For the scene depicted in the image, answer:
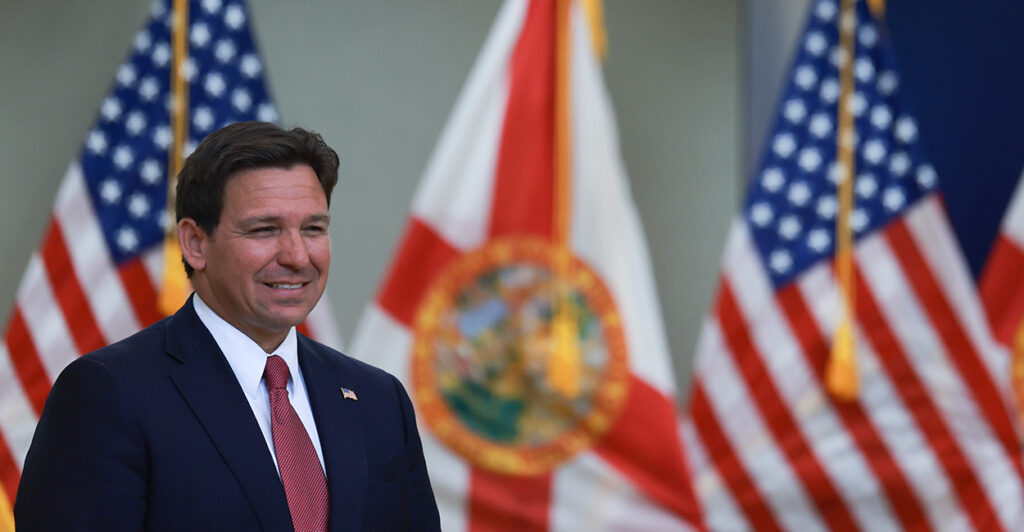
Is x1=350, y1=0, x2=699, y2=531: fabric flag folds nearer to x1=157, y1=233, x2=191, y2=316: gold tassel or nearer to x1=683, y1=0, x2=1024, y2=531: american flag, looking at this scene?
x1=683, y1=0, x2=1024, y2=531: american flag

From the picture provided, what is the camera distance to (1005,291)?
337 centimetres

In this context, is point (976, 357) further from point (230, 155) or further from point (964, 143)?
point (230, 155)

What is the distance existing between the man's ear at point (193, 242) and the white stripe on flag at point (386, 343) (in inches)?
74.3

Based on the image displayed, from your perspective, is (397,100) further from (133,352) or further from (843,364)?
(133,352)

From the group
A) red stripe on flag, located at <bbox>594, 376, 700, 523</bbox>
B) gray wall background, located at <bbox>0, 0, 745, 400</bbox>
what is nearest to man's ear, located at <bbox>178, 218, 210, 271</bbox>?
red stripe on flag, located at <bbox>594, 376, 700, 523</bbox>

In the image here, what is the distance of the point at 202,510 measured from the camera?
4.12 feet

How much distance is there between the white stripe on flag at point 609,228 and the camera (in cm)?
327

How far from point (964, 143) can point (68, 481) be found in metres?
3.25

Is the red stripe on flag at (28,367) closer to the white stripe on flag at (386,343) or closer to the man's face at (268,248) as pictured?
the white stripe on flag at (386,343)

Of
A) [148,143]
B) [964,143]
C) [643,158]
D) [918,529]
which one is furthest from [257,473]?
[964,143]

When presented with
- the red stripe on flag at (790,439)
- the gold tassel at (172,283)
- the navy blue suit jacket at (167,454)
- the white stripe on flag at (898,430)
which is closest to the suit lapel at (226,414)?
the navy blue suit jacket at (167,454)

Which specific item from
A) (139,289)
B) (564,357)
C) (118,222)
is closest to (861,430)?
(564,357)

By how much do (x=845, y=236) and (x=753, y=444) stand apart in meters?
0.65

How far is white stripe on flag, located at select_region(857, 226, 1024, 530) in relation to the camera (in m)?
3.24
